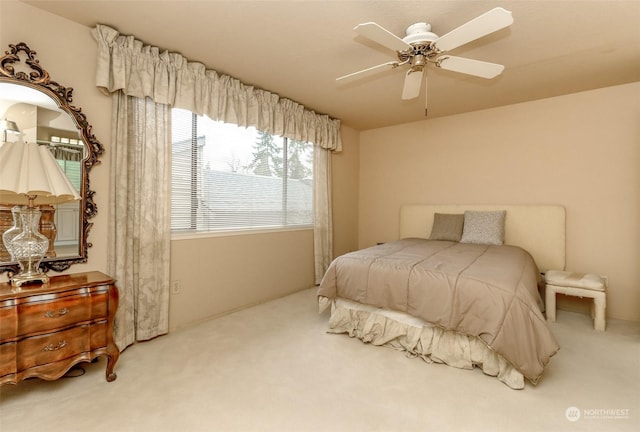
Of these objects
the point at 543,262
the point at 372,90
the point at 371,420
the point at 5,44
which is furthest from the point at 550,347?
the point at 5,44

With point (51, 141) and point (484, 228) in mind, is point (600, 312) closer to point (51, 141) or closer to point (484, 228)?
point (484, 228)

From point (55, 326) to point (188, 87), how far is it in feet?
6.70

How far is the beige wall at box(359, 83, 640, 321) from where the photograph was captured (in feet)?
10.3

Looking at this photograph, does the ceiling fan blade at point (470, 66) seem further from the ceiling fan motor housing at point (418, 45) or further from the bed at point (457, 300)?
the bed at point (457, 300)

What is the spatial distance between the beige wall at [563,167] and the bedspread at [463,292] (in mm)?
1096

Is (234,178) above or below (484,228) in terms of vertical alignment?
above

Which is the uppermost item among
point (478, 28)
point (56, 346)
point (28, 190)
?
point (478, 28)

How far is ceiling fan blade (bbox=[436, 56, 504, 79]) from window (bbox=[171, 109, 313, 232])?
213 centimetres

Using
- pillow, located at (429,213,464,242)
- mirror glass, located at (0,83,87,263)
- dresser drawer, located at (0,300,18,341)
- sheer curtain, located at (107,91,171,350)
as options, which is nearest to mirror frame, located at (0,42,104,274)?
mirror glass, located at (0,83,87,263)

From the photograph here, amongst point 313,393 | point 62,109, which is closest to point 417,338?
point 313,393

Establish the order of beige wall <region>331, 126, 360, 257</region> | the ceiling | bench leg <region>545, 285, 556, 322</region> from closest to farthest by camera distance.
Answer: the ceiling, bench leg <region>545, 285, 556, 322</region>, beige wall <region>331, 126, 360, 257</region>

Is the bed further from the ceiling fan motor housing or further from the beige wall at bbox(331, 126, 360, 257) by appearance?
the ceiling fan motor housing

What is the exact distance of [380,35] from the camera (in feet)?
5.85

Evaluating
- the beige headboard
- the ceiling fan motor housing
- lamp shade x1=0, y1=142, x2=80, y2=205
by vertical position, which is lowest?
the beige headboard
